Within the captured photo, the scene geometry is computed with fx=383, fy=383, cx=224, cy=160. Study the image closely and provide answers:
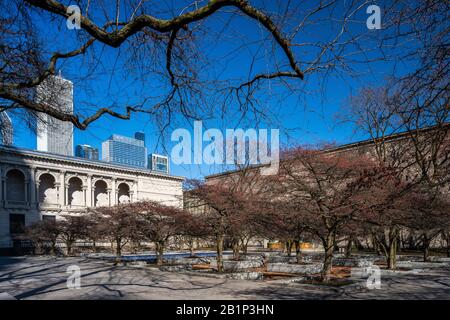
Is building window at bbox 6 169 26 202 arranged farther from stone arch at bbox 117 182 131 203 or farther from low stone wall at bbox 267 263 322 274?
low stone wall at bbox 267 263 322 274

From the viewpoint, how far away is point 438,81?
5.05 m

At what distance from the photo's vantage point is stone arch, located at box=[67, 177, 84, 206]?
76000 mm

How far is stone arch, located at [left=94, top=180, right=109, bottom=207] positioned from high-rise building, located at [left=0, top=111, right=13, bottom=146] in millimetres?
73108

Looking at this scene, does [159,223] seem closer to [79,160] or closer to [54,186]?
[54,186]

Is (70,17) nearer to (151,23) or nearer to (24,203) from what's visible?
(151,23)

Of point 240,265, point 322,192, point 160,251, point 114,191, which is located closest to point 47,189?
point 114,191

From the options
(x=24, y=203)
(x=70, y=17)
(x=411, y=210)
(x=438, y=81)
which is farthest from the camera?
(x=24, y=203)

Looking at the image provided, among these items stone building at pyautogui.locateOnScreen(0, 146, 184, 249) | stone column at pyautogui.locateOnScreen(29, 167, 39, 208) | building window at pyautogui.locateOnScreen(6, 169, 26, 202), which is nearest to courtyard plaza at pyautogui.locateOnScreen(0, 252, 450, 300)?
stone building at pyautogui.locateOnScreen(0, 146, 184, 249)

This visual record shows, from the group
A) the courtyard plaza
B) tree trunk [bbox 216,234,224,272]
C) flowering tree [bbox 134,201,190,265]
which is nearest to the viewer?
the courtyard plaza

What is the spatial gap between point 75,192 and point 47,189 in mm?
5696

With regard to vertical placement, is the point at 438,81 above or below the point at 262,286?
above

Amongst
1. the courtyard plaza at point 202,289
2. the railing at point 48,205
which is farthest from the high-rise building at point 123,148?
the railing at point 48,205
